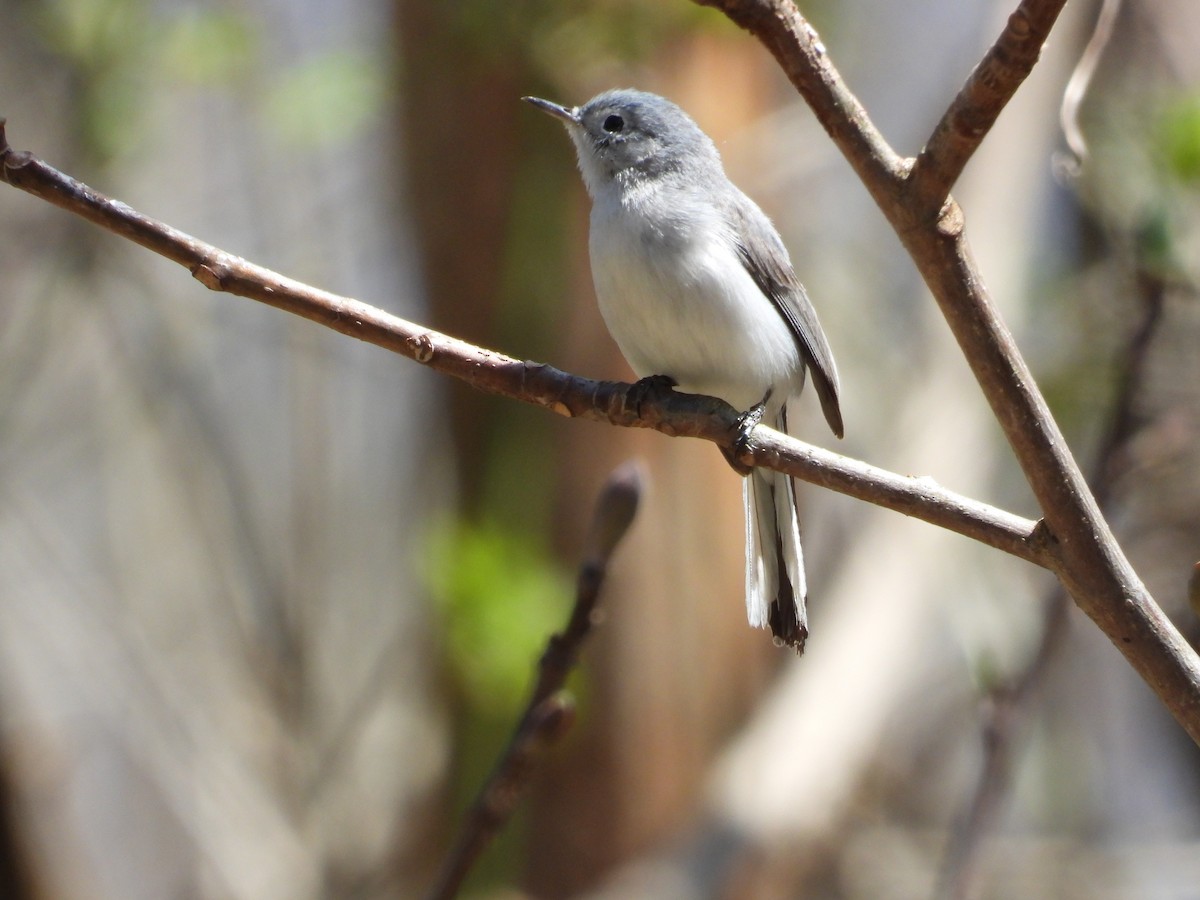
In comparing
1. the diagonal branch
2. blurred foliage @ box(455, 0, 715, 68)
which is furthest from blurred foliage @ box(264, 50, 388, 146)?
the diagonal branch

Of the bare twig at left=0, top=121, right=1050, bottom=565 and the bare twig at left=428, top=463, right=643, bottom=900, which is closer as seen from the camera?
the bare twig at left=0, top=121, right=1050, bottom=565

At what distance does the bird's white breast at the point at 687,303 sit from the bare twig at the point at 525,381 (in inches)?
21.6

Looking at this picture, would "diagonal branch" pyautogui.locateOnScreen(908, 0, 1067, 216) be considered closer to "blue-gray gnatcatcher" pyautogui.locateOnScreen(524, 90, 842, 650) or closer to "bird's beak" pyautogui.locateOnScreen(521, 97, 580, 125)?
"blue-gray gnatcatcher" pyautogui.locateOnScreen(524, 90, 842, 650)

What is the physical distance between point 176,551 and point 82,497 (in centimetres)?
75

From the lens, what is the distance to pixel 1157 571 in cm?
357

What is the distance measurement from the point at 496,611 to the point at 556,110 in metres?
1.15

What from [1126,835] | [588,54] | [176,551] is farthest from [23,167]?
[1126,835]

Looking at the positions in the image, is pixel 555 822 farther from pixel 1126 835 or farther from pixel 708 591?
pixel 1126 835

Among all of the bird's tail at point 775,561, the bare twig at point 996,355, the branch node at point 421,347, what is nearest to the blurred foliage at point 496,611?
the bird's tail at point 775,561

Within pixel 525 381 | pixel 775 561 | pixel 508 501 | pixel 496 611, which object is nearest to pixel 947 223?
pixel 525 381

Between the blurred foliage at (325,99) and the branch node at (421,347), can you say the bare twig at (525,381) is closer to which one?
the branch node at (421,347)

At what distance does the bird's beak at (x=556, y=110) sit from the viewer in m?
2.51

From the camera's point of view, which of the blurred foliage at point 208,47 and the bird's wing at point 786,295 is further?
the blurred foliage at point 208,47

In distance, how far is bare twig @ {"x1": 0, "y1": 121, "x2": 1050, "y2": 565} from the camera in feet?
4.02
